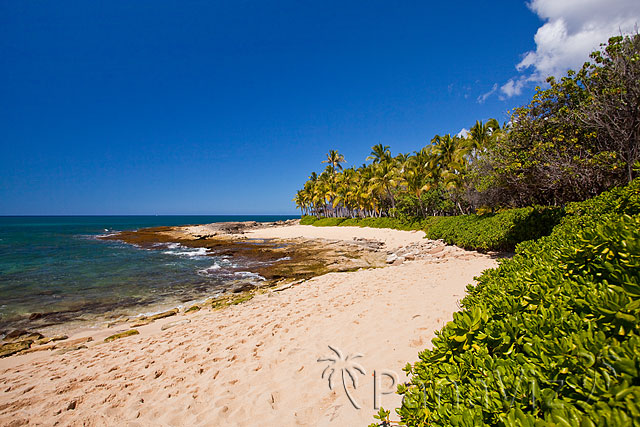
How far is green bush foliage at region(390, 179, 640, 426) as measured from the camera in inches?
44.8

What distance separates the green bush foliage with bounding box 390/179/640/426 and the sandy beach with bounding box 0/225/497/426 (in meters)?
1.67

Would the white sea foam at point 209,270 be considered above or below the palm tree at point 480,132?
below

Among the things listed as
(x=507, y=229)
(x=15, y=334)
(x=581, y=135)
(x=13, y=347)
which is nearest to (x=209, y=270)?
(x=15, y=334)

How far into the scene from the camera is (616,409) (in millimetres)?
983

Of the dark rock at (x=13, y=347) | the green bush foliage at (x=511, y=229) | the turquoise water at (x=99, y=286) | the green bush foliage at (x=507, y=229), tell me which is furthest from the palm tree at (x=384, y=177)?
the dark rock at (x=13, y=347)

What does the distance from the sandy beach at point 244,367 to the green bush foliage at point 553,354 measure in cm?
167

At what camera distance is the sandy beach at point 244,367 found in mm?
→ 3559

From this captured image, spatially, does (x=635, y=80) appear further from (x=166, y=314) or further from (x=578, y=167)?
(x=166, y=314)

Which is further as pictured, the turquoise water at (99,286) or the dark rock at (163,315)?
the turquoise water at (99,286)

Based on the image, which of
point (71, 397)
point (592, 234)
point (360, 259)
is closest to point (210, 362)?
point (71, 397)

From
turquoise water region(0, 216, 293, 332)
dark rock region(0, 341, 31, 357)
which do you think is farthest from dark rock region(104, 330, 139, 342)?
turquoise water region(0, 216, 293, 332)

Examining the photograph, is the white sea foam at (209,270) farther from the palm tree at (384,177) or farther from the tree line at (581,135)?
the palm tree at (384,177)

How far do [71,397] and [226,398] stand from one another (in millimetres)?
2776

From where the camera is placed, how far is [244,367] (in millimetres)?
4586
